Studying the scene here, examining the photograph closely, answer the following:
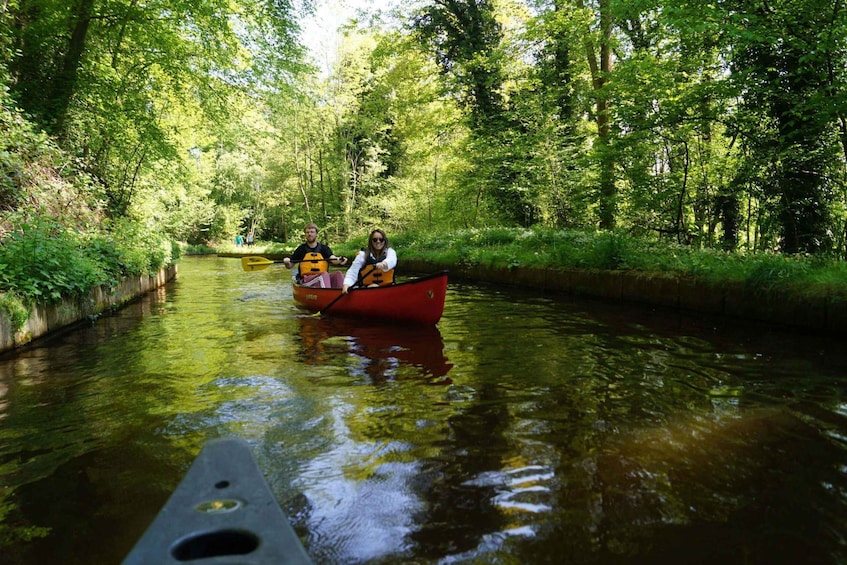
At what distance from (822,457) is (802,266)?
444 cm

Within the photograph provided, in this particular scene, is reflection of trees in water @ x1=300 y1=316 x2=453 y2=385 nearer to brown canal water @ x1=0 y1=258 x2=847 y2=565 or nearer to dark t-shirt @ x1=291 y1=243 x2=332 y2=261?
brown canal water @ x1=0 y1=258 x2=847 y2=565

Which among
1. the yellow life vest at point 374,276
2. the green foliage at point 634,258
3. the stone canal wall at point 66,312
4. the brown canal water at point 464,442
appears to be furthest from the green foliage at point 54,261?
the green foliage at point 634,258

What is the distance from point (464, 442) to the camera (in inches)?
130

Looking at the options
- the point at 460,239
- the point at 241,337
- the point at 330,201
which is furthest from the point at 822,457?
the point at 330,201

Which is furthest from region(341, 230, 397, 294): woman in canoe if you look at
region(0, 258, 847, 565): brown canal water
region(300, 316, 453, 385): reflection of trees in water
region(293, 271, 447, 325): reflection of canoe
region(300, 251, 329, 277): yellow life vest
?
region(300, 251, 329, 277): yellow life vest

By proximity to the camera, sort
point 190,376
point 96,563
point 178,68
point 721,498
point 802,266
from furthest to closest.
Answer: point 178,68 < point 802,266 < point 190,376 < point 721,498 < point 96,563

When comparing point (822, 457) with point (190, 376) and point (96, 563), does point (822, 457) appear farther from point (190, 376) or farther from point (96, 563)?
point (190, 376)

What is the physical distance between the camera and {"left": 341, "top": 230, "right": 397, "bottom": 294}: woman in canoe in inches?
311

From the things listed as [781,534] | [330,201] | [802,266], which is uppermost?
[330,201]

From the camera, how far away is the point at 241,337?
23.0 feet

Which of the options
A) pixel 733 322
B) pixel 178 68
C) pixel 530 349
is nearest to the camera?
pixel 530 349

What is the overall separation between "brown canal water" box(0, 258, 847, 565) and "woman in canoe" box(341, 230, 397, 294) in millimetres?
1657

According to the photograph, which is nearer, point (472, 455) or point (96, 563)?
point (96, 563)

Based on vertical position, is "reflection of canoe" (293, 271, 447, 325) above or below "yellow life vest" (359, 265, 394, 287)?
below
